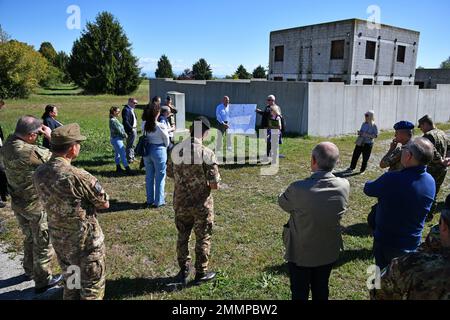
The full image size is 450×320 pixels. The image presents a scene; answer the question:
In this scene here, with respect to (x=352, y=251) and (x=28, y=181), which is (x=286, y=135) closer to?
(x=352, y=251)

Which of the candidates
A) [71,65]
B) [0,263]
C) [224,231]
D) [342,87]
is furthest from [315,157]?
[71,65]

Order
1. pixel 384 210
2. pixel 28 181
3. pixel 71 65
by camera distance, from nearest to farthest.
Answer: pixel 384 210
pixel 28 181
pixel 71 65

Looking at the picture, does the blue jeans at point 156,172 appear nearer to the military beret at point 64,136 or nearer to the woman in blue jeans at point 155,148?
the woman in blue jeans at point 155,148

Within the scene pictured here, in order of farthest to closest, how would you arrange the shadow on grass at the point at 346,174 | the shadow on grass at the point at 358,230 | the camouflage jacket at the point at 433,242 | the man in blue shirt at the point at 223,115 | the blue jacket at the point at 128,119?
the man in blue shirt at the point at 223,115
the shadow on grass at the point at 346,174
the blue jacket at the point at 128,119
the shadow on grass at the point at 358,230
the camouflage jacket at the point at 433,242

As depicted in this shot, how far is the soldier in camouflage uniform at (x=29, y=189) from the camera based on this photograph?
370cm

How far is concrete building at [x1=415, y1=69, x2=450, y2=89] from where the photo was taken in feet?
119

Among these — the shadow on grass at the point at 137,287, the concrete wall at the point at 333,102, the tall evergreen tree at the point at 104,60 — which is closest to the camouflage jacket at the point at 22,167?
Result: the shadow on grass at the point at 137,287

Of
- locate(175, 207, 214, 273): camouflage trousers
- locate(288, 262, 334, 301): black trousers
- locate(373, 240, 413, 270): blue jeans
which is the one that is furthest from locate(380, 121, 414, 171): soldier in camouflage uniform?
locate(175, 207, 214, 273): camouflage trousers

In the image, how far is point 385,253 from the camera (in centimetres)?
309

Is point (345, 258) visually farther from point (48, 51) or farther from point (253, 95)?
point (48, 51)

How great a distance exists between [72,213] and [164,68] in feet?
192

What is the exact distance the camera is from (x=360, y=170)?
9.18 meters

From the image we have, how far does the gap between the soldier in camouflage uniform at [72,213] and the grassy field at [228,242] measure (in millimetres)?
906

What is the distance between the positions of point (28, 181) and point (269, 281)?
9.89ft
